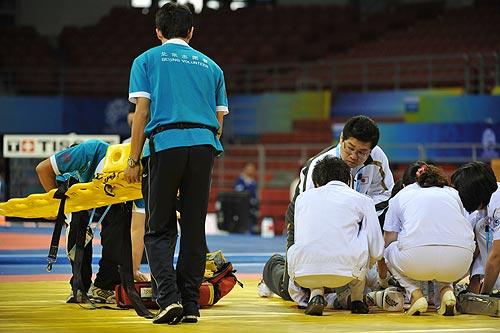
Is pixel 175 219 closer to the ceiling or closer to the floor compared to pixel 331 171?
closer to the floor

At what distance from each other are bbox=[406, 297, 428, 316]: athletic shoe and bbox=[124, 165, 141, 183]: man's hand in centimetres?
174

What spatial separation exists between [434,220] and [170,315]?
1.73 meters

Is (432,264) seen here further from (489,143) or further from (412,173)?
(489,143)

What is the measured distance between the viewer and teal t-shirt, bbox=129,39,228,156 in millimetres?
5484

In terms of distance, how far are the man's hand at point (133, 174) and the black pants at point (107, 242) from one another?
2.71 feet

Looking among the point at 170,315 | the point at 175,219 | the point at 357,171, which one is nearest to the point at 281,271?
the point at 357,171

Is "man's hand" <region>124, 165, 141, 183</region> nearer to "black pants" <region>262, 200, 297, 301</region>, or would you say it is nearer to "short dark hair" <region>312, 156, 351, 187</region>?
"short dark hair" <region>312, 156, 351, 187</region>

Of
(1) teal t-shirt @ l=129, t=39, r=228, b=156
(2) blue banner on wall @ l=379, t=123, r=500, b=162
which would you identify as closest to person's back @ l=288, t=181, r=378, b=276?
(1) teal t-shirt @ l=129, t=39, r=228, b=156

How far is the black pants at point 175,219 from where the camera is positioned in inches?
214

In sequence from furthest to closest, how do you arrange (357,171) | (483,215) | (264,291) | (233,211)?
(233,211)
(264,291)
(357,171)
(483,215)

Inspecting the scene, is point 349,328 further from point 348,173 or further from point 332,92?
point 332,92

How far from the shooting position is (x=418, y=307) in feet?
19.3

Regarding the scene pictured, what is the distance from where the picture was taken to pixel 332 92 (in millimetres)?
21250

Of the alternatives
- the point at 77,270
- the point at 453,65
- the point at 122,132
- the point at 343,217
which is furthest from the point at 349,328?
the point at 122,132
